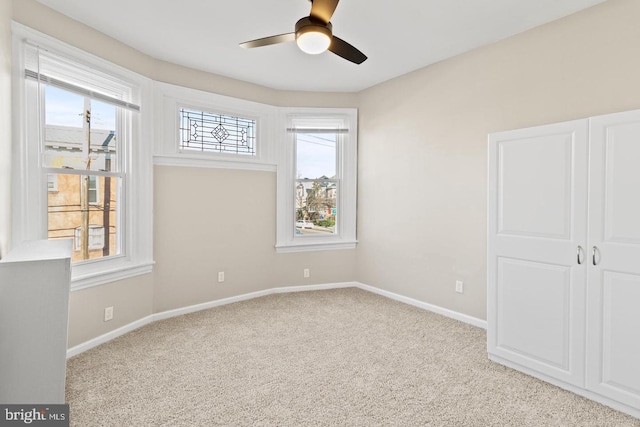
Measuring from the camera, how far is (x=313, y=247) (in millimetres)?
4695

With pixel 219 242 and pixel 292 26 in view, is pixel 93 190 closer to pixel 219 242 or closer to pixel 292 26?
pixel 219 242

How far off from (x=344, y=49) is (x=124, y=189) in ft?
7.94

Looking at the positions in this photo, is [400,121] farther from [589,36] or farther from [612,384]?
[612,384]

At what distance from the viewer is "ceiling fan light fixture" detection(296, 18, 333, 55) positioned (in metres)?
2.09

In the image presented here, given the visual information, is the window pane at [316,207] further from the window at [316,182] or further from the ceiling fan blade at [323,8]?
the ceiling fan blade at [323,8]

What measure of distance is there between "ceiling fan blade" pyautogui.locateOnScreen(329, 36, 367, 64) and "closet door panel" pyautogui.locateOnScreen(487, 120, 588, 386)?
1.21 m

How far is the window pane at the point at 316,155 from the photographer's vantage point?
15.4 feet

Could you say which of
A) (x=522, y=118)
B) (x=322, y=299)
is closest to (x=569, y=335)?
(x=522, y=118)

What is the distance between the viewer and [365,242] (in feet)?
15.5

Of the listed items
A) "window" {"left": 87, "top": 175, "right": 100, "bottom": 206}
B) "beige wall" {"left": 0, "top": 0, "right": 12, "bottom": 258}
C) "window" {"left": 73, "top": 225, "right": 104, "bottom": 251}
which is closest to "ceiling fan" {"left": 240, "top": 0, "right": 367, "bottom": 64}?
"beige wall" {"left": 0, "top": 0, "right": 12, "bottom": 258}

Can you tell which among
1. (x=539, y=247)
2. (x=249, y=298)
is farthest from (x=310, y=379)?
(x=249, y=298)

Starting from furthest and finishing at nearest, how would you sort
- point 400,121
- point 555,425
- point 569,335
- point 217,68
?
point 400,121, point 217,68, point 569,335, point 555,425

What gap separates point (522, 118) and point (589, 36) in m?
0.71

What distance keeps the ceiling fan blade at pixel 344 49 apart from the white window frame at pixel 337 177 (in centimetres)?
209
